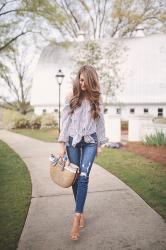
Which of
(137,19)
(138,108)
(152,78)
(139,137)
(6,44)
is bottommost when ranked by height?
(139,137)

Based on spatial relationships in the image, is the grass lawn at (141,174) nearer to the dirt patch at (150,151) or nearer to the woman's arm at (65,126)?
the dirt patch at (150,151)

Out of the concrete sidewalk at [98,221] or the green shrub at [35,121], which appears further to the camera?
the green shrub at [35,121]

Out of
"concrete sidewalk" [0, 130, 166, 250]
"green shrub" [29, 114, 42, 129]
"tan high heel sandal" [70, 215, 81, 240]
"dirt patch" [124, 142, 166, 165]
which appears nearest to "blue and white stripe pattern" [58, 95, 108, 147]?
"tan high heel sandal" [70, 215, 81, 240]

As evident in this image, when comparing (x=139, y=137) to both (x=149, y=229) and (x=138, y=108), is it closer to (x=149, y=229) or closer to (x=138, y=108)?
(x=149, y=229)

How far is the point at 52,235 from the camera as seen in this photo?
359 cm

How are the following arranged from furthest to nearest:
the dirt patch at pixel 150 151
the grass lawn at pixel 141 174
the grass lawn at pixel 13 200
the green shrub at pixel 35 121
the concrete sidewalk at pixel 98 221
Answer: the green shrub at pixel 35 121
the dirt patch at pixel 150 151
the grass lawn at pixel 141 174
the grass lawn at pixel 13 200
the concrete sidewalk at pixel 98 221

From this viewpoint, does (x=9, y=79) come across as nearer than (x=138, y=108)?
No

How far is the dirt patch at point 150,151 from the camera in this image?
9.17 metres

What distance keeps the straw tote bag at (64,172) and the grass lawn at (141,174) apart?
1414 millimetres

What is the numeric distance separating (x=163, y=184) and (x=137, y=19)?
30377 mm

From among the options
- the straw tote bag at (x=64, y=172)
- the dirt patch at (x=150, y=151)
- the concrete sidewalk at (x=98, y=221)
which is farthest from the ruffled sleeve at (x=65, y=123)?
the dirt patch at (x=150, y=151)

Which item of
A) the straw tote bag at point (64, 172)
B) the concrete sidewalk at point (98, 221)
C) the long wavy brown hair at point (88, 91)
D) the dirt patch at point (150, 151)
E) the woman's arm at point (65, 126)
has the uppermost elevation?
the long wavy brown hair at point (88, 91)

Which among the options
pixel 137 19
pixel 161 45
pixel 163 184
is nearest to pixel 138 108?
pixel 161 45

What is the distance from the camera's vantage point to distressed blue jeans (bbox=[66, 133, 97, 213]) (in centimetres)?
371
